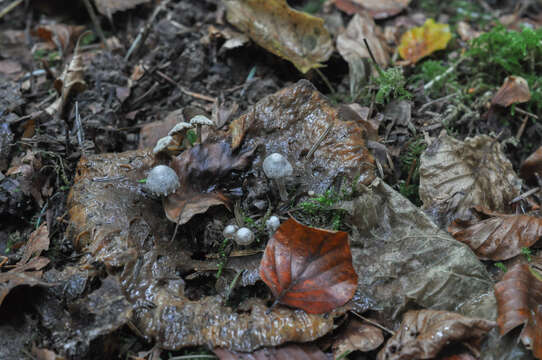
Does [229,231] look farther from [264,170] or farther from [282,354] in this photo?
[282,354]

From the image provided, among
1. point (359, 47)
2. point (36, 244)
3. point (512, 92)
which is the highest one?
point (359, 47)

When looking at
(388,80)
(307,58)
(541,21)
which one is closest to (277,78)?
(307,58)

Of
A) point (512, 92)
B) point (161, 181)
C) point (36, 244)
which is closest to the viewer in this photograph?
point (161, 181)

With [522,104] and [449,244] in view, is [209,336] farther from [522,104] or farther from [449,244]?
[522,104]

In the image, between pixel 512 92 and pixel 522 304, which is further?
pixel 512 92

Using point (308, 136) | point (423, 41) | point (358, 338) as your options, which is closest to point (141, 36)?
point (308, 136)

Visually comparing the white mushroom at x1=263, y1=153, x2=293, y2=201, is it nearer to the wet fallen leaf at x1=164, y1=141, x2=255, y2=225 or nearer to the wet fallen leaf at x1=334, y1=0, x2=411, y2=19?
the wet fallen leaf at x1=164, y1=141, x2=255, y2=225
